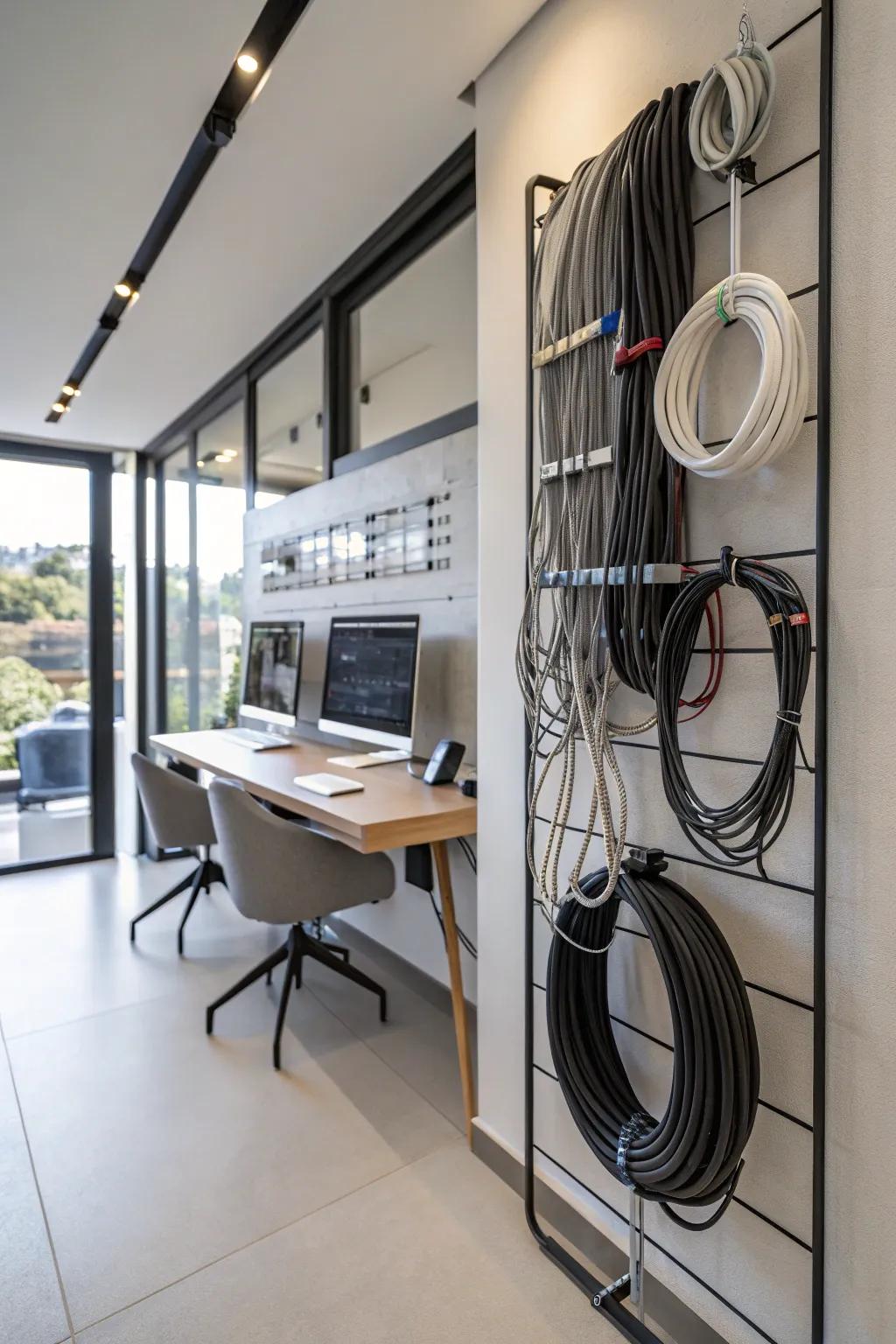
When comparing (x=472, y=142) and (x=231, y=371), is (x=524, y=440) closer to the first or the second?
(x=472, y=142)

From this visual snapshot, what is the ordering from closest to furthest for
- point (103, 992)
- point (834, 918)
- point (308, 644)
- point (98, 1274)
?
Result: point (834, 918), point (98, 1274), point (103, 992), point (308, 644)

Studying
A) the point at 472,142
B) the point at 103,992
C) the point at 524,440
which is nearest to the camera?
the point at 524,440

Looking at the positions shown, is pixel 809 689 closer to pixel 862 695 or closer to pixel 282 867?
pixel 862 695

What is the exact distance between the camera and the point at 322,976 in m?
2.96

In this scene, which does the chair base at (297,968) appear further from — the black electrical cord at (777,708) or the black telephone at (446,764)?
the black electrical cord at (777,708)

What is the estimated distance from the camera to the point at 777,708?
1218mm

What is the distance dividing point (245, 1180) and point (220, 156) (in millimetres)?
2712

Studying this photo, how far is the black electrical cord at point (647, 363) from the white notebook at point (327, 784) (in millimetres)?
1059

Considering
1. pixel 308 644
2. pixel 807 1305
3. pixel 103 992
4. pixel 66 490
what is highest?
pixel 66 490

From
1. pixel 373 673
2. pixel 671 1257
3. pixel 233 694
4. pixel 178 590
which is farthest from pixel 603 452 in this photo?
pixel 178 590

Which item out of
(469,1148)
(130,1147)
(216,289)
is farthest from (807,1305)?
(216,289)

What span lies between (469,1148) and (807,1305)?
957 millimetres

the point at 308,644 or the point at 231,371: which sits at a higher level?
the point at 231,371

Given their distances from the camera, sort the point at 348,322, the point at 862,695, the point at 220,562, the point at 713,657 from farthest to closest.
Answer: the point at 220,562, the point at 348,322, the point at 713,657, the point at 862,695
